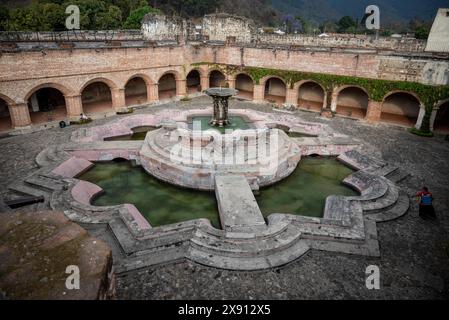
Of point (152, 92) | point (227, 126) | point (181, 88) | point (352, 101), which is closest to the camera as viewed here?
point (227, 126)

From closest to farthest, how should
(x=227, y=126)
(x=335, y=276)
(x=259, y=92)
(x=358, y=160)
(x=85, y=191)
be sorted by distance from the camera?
(x=335, y=276) < (x=85, y=191) < (x=358, y=160) < (x=227, y=126) < (x=259, y=92)

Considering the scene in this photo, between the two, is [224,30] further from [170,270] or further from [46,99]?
[170,270]

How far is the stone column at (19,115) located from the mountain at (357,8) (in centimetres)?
12891

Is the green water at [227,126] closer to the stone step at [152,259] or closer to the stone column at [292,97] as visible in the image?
the stone column at [292,97]

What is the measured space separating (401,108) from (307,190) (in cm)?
1491

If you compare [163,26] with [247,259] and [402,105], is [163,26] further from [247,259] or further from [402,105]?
[247,259]

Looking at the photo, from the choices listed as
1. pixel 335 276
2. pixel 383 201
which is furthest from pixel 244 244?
pixel 383 201

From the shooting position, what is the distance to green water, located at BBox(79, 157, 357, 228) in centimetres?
991

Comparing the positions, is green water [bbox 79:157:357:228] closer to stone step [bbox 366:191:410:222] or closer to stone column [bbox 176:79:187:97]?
stone step [bbox 366:191:410:222]

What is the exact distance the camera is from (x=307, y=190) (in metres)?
11.5

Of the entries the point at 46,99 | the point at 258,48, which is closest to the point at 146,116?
the point at 46,99

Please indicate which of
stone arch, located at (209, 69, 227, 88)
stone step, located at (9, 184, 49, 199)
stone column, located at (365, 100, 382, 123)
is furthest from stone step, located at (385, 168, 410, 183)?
stone arch, located at (209, 69, 227, 88)

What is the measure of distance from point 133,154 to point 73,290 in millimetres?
9845

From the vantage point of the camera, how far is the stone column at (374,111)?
18.9 metres
